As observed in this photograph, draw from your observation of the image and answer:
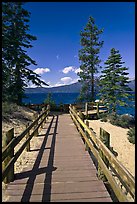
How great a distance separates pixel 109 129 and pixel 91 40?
14745mm

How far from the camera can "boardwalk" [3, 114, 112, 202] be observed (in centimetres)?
408

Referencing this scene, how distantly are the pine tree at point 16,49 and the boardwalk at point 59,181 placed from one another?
47.0 feet

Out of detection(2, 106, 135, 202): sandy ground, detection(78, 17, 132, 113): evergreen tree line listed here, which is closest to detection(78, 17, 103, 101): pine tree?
detection(78, 17, 132, 113): evergreen tree line

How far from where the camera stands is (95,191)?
430 centimetres

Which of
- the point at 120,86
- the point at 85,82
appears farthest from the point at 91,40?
the point at 120,86

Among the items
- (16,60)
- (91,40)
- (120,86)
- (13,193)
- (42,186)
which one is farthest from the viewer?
(91,40)

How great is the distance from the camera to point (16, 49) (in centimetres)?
2195

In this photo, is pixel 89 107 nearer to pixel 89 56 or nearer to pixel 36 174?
pixel 89 56

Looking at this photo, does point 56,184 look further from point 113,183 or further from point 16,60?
point 16,60

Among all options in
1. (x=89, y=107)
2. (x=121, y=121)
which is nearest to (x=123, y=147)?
(x=121, y=121)

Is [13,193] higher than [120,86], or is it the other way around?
[120,86]

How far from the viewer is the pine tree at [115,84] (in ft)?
74.5

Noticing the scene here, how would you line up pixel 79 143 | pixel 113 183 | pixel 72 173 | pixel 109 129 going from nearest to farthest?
pixel 113 183
pixel 72 173
pixel 79 143
pixel 109 129

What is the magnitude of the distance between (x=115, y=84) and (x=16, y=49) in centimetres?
1123
